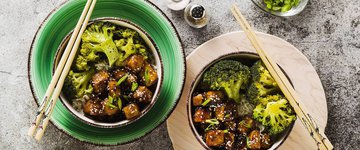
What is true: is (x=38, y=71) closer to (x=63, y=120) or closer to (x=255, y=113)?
(x=63, y=120)

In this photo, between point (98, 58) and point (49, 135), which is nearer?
point (98, 58)

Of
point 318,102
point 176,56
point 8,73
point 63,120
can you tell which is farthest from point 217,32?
point 8,73

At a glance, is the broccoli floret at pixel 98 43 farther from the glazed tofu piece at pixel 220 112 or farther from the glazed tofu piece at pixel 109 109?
the glazed tofu piece at pixel 220 112

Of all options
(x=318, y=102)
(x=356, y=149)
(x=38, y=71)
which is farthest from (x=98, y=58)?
(x=356, y=149)

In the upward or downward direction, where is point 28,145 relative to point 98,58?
downward

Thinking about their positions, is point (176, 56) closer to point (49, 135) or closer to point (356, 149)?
point (49, 135)

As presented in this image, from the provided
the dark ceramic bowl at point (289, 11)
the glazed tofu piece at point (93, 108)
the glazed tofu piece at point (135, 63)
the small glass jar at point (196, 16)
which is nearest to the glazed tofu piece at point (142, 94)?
the glazed tofu piece at point (135, 63)

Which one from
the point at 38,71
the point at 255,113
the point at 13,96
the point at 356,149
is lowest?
the point at 356,149
